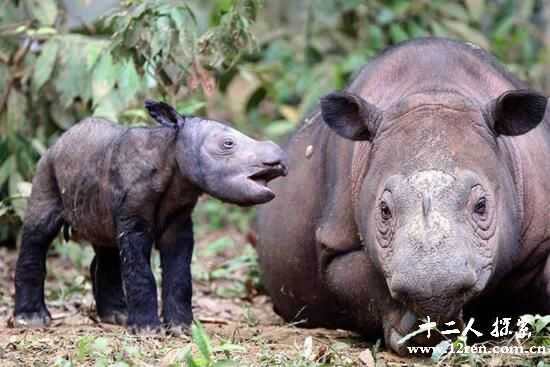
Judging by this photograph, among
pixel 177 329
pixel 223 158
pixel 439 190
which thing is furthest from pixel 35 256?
pixel 439 190

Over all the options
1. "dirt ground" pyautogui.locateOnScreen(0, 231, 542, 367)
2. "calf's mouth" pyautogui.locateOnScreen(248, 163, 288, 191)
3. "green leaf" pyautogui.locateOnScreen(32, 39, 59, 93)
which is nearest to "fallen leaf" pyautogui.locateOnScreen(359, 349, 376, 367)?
"dirt ground" pyautogui.locateOnScreen(0, 231, 542, 367)

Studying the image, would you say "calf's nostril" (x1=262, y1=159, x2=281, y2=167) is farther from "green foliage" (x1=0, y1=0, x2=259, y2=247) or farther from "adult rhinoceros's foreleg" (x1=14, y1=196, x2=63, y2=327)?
"green foliage" (x1=0, y1=0, x2=259, y2=247)

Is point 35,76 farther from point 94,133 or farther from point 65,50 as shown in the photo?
point 94,133

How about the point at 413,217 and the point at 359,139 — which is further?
the point at 359,139

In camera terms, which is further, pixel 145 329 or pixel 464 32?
pixel 464 32

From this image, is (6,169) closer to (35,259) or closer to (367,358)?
(35,259)

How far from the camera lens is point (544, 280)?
665 cm

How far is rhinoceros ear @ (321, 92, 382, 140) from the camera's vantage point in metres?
6.37

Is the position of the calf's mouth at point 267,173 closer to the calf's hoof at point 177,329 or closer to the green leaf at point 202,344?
the calf's hoof at point 177,329

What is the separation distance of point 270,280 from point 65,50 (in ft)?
7.44

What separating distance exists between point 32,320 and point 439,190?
2.42 metres

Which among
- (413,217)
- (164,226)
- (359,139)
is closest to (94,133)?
(164,226)

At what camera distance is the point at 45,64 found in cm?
894

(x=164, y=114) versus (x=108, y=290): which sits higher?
(x=164, y=114)
